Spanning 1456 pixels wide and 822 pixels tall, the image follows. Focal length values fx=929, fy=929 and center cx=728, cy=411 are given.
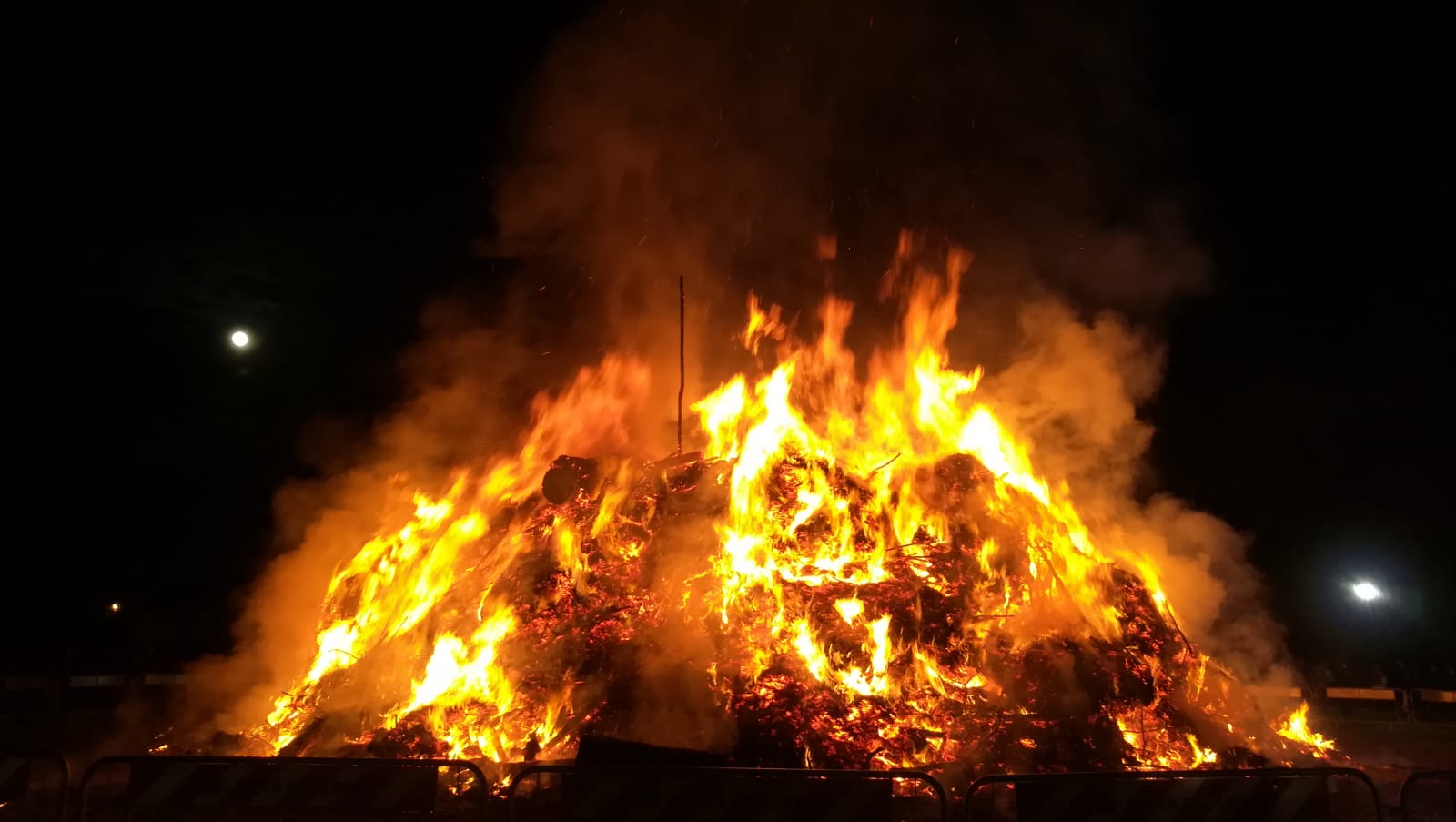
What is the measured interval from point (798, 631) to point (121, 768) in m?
7.88

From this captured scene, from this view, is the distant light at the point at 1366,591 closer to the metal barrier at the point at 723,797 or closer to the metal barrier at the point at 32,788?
the metal barrier at the point at 723,797

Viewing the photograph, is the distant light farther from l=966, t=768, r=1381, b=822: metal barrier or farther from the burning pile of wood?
l=966, t=768, r=1381, b=822: metal barrier

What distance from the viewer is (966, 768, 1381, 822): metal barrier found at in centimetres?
593

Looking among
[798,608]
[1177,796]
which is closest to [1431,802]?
[1177,796]

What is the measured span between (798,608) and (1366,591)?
29.3 metres

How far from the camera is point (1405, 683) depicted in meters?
20.6

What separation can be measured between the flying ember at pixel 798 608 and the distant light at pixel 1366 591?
24.0m

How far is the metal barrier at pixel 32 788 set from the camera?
6219 millimetres

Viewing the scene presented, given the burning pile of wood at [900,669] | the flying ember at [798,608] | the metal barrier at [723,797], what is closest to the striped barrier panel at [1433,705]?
the flying ember at [798,608]

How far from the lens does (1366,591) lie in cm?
3127

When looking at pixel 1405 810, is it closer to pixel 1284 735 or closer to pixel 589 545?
pixel 1284 735

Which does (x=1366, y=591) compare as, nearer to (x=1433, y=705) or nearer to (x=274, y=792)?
(x=1433, y=705)

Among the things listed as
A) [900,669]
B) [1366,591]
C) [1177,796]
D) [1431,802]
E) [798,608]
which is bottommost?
[1177,796]

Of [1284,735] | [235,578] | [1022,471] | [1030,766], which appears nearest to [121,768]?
[1030,766]
